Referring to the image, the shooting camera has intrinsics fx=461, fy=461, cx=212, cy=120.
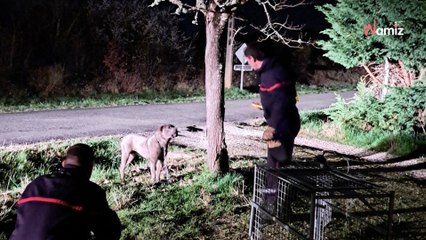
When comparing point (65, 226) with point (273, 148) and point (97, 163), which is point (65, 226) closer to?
point (273, 148)

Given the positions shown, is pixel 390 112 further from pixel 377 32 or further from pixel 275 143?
pixel 275 143

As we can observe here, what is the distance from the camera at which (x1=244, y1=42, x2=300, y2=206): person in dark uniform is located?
518cm

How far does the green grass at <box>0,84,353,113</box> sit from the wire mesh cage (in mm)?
11866

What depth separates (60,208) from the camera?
2.93m

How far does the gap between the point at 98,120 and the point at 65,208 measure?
419 inches

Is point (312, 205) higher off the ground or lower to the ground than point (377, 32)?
lower

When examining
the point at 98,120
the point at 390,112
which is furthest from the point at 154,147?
the point at 390,112

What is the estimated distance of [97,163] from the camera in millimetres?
8742

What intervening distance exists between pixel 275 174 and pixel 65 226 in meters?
1.98

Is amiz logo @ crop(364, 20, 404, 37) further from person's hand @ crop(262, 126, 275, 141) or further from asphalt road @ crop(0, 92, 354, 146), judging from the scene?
person's hand @ crop(262, 126, 275, 141)

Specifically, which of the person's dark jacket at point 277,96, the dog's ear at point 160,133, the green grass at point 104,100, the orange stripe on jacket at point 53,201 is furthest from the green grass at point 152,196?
the green grass at point 104,100

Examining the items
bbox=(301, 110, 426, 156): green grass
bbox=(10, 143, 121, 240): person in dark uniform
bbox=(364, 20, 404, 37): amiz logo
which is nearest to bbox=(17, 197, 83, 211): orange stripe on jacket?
bbox=(10, 143, 121, 240): person in dark uniform

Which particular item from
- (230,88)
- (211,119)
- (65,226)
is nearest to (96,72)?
(230,88)

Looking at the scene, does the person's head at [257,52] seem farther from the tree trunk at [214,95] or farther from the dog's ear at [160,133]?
the dog's ear at [160,133]
